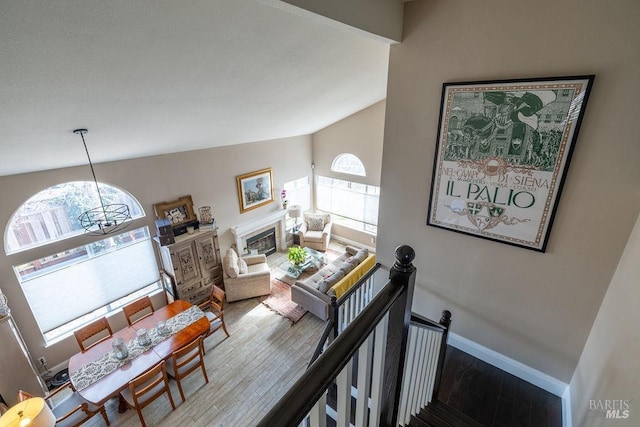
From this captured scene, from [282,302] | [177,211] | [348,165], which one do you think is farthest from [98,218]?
[348,165]

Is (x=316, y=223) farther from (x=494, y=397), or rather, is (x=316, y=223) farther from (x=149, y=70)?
→ (x=149, y=70)

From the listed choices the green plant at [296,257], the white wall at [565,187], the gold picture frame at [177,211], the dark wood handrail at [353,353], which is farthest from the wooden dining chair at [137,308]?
the dark wood handrail at [353,353]

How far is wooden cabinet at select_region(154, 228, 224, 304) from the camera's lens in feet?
18.4

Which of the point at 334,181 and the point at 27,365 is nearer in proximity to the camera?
the point at 27,365

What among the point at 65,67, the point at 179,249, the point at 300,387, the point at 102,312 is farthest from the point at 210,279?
the point at 300,387

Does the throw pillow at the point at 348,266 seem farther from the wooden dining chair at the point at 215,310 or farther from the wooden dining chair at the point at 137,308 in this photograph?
the wooden dining chair at the point at 137,308

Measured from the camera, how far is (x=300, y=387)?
72cm

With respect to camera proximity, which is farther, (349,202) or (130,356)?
(349,202)

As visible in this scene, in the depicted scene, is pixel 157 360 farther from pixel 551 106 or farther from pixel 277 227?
pixel 551 106

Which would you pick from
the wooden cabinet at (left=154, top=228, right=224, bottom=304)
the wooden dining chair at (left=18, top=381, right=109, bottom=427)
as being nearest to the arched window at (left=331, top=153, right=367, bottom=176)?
the wooden cabinet at (left=154, top=228, right=224, bottom=304)

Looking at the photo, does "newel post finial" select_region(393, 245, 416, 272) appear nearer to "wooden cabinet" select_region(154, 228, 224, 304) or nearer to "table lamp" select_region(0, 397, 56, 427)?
"table lamp" select_region(0, 397, 56, 427)

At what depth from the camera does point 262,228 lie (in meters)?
7.71

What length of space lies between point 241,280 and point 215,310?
0.81 meters

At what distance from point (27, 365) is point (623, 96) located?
283 inches
